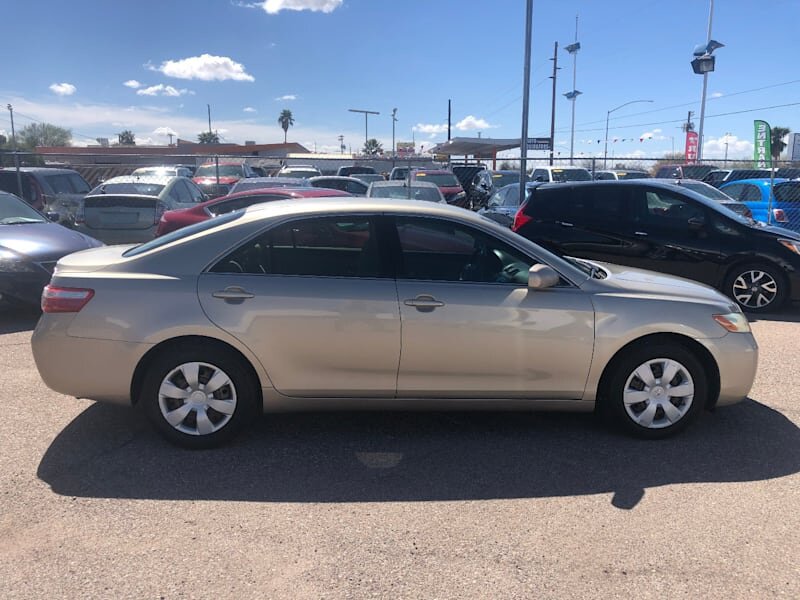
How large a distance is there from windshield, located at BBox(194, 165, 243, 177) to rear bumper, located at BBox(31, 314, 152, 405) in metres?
22.9

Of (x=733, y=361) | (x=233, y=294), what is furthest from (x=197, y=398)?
(x=733, y=361)

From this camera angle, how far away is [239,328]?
12.7 feet

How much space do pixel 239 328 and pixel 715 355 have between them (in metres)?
2.96

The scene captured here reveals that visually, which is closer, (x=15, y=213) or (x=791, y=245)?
(x=791, y=245)

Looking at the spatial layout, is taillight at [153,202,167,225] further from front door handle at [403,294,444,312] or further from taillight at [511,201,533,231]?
front door handle at [403,294,444,312]

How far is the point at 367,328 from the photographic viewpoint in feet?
12.9

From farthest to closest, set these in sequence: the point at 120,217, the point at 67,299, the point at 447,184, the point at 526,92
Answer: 1. the point at 447,184
2. the point at 526,92
3. the point at 120,217
4. the point at 67,299

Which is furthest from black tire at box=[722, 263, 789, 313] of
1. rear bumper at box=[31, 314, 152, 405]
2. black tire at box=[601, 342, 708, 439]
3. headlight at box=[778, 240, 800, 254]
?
rear bumper at box=[31, 314, 152, 405]

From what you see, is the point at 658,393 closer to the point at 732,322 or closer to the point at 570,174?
the point at 732,322

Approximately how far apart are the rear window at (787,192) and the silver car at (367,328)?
10928 mm

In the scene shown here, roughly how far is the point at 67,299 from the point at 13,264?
3.70m

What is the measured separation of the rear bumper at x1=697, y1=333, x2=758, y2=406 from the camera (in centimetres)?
415

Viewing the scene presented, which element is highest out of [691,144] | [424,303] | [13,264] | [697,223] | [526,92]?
[691,144]

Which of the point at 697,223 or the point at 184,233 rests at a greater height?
the point at 184,233
